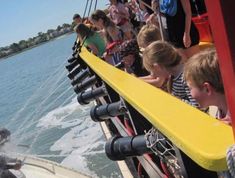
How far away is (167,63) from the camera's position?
2.90 m

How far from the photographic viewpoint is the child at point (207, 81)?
174 cm

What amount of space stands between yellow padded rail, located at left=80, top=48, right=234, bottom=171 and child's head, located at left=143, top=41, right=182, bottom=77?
2.17ft

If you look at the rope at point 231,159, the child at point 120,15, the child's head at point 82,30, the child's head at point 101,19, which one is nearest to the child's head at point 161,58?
the rope at point 231,159

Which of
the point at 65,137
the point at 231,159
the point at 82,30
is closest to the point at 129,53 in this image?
the point at 82,30

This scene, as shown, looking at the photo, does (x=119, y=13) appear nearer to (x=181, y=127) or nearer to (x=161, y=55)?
(x=161, y=55)

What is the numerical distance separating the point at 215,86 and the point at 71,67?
552cm

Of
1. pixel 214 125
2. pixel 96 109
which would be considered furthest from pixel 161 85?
pixel 214 125

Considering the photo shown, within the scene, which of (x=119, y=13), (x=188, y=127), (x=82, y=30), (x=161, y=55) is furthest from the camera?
(x=119, y=13)

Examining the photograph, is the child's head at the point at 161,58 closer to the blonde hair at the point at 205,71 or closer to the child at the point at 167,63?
the child at the point at 167,63

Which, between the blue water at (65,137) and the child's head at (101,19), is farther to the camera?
the blue water at (65,137)

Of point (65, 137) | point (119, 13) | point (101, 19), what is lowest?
point (65, 137)

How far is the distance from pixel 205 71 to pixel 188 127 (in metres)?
0.40

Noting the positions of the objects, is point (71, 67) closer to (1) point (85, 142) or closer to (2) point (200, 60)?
(1) point (85, 142)

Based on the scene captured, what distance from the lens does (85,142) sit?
10258mm
